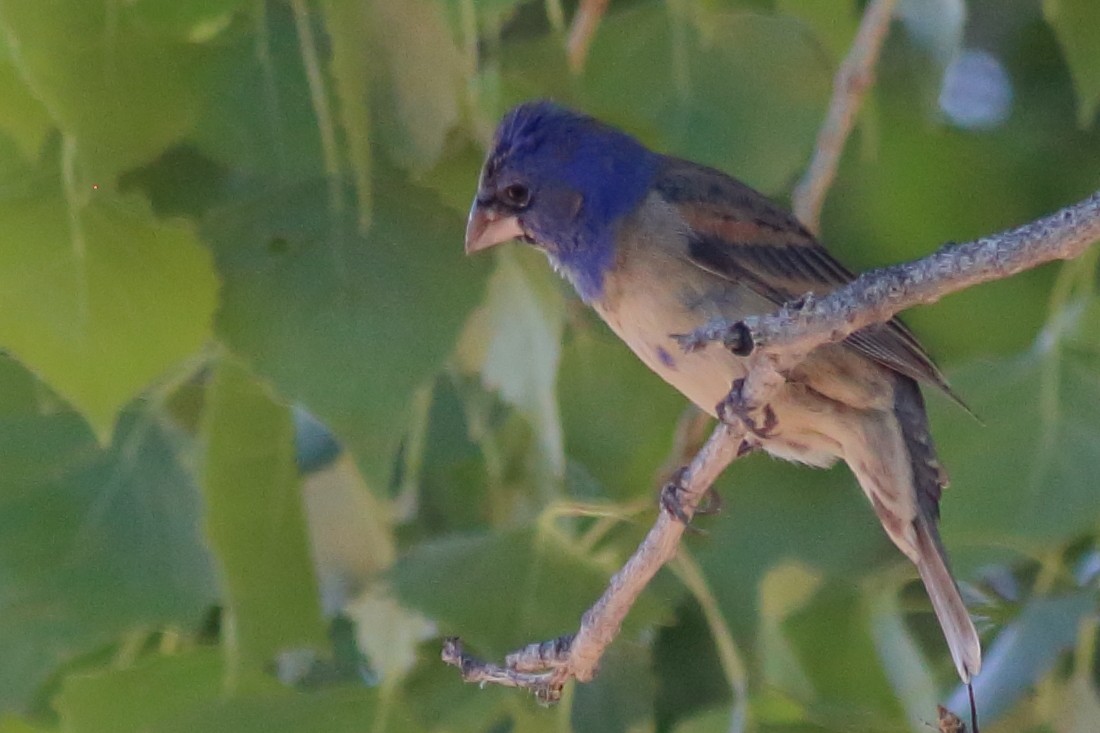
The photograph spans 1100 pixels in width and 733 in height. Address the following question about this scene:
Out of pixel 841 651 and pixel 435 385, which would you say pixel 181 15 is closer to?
pixel 435 385

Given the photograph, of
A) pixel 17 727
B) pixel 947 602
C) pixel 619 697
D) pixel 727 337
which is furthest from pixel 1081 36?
pixel 17 727

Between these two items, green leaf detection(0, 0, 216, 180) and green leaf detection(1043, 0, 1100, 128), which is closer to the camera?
green leaf detection(0, 0, 216, 180)

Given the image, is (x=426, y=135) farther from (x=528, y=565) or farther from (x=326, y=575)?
(x=326, y=575)

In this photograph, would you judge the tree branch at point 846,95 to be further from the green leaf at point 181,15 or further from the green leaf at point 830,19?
the green leaf at point 181,15

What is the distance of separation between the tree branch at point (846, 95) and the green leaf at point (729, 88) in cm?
7

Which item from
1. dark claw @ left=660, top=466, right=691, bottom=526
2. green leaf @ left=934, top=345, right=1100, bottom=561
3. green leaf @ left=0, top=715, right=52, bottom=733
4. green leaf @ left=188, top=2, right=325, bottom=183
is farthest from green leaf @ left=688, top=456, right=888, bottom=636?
green leaf @ left=0, top=715, right=52, bottom=733

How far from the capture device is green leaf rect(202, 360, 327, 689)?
1.17 metres

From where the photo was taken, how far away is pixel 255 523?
1197 mm

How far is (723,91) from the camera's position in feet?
4.09

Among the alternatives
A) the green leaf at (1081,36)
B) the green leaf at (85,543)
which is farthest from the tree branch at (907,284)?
the green leaf at (85,543)

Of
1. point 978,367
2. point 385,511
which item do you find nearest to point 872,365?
point 978,367

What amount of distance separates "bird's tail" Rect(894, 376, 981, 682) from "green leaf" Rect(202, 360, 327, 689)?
534 mm

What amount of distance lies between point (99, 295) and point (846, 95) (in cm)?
67

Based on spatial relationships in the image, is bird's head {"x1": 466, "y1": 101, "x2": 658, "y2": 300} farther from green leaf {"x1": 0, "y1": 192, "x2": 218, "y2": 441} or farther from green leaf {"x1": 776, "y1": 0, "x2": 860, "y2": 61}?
green leaf {"x1": 0, "y1": 192, "x2": 218, "y2": 441}
